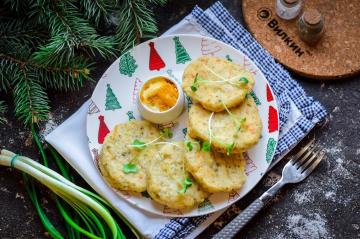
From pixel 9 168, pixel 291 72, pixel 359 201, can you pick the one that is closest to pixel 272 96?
pixel 291 72

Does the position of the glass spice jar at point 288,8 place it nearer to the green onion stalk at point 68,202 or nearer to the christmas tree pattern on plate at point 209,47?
the christmas tree pattern on plate at point 209,47

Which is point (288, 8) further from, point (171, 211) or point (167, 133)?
point (171, 211)

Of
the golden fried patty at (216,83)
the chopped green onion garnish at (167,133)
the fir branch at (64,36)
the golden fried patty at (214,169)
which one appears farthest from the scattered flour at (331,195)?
the fir branch at (64,36)

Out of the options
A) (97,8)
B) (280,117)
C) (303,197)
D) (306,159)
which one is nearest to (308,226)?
(303,197)

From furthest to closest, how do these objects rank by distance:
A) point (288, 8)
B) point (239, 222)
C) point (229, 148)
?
point (288, 8)
point (239, 222)
point (229, 148)

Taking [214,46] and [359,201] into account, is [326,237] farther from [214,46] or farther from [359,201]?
[214,46]

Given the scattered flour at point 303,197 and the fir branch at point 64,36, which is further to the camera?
the scattered flour at point 303,197
